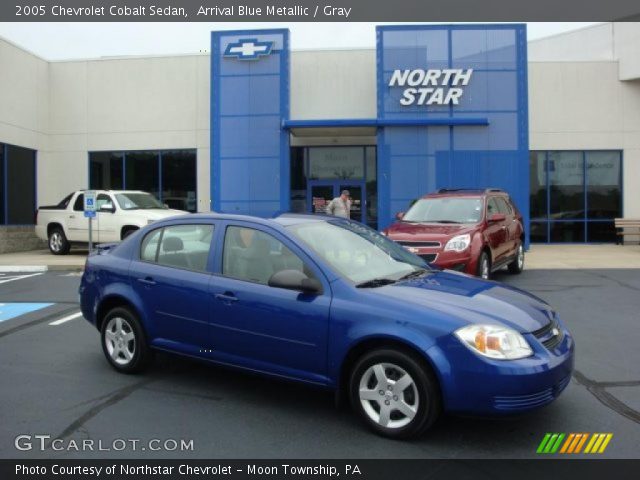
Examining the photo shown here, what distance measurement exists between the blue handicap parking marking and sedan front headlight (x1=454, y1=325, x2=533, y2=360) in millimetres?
6854

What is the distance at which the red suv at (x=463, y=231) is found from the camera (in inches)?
377

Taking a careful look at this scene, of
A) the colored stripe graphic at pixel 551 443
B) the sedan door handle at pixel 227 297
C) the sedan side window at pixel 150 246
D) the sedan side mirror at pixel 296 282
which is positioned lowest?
the colored stripe graphic at pixel 551 443

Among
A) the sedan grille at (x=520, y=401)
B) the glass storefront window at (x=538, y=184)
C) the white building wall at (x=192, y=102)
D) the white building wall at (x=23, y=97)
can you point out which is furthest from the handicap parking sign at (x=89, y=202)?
the glass storefront window at (x=538, y=184)

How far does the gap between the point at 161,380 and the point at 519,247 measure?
9.49 meters

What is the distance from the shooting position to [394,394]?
399 cm

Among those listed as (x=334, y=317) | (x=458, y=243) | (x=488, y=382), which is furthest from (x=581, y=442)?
(x=458, y=243)

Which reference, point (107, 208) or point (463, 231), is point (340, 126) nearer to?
point (107, 208)

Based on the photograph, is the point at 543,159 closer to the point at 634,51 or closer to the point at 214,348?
the point at 634,51

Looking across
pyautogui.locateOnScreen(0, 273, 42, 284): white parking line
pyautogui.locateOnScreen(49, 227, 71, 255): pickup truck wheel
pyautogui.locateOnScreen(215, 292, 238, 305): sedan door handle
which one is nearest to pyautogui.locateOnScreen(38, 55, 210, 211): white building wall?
pyautogui.locateOnScreen(49, 227, 71, 255): pickup truck wheel

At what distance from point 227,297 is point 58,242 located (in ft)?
48.9

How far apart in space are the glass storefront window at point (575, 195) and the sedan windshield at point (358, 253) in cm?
1689

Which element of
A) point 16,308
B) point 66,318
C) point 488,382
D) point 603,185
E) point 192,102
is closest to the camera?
point 488,382

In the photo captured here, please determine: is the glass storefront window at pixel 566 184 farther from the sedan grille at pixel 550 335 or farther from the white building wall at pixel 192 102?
the sedan grille at pixel 550 335

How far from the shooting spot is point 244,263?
→ 484 centimetres
